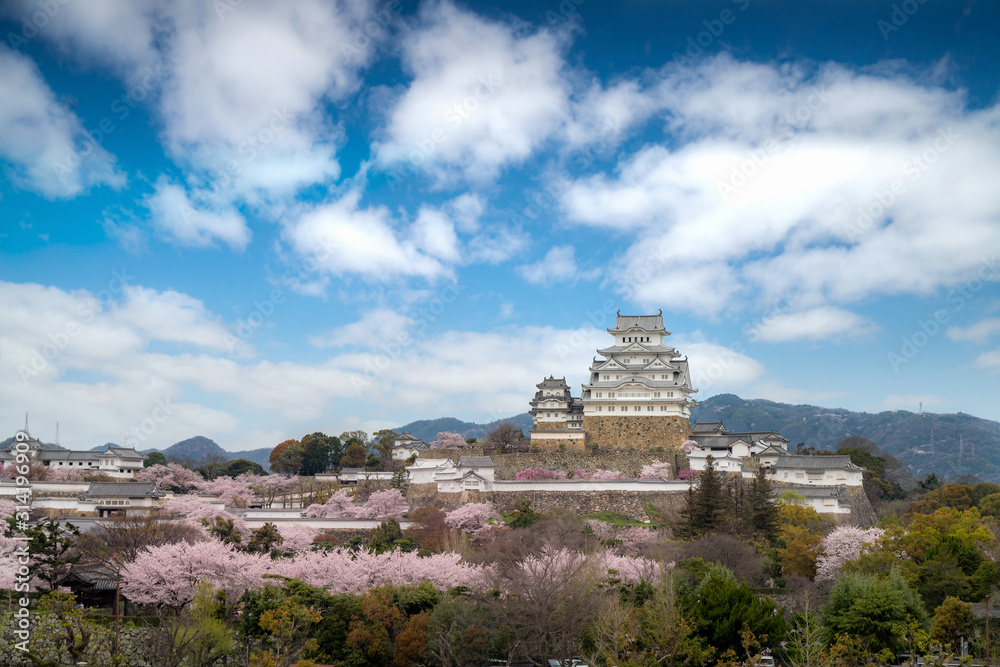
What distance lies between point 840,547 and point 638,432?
18948 mm

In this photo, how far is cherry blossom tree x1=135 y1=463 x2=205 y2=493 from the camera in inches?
2238

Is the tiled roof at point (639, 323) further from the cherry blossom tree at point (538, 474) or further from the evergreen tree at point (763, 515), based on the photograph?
the evergreen tree at point (763, 515)

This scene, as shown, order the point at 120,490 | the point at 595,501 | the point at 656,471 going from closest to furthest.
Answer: the point at 595,501 → the point at 120,490 → the point at 656,471

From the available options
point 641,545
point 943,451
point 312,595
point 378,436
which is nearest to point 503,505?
point 641,545

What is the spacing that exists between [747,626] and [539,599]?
19.1 feet

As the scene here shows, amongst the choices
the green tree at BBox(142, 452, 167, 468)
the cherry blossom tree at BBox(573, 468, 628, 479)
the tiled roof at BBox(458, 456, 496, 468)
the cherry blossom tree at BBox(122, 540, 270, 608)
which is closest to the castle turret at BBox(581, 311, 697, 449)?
the cherry blossom tree at BBox(573, 468, 628, 479)

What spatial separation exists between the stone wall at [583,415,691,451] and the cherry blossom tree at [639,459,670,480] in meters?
2.64

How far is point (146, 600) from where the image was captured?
25.5m

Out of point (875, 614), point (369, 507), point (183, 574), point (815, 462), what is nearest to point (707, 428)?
point (815, 462)

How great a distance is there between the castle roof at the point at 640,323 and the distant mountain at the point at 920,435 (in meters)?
110

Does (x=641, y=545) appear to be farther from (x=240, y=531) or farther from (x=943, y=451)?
(x=943, y=451)

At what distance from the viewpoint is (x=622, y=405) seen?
5125 centimetres

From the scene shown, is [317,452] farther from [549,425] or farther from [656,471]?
[656,471]

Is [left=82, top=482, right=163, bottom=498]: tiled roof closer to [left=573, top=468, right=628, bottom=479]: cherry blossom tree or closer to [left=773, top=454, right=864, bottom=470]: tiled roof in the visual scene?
[left=573, top=468, right=628, bottom=479]: cherry blossom tree
